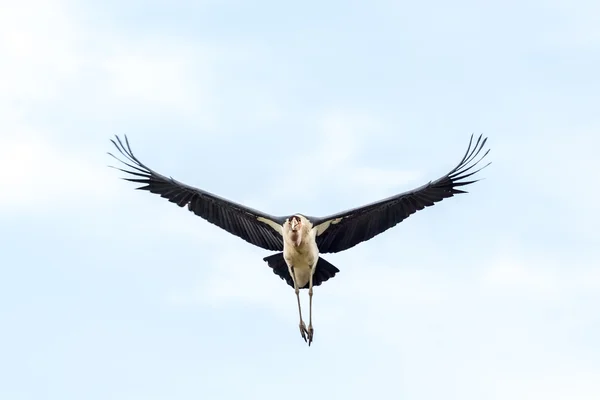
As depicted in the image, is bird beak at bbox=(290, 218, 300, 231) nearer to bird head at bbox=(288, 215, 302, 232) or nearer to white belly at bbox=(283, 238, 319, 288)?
bird head at bbox=(288, 215, 302, 232)

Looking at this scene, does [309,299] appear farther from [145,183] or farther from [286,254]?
[145,183]

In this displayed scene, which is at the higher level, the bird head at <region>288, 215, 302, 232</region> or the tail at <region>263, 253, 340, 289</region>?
the bird head at <region>288, 215, 302, 232</region>

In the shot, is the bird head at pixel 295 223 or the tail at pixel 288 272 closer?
the bird head at pixel 295 223

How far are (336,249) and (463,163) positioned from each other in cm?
326

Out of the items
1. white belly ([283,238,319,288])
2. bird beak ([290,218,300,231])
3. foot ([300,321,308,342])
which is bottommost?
foot ([300,321,308,342])

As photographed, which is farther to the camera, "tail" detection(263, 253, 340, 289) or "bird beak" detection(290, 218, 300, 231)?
"tail" detection(263, 253, 340, 289)

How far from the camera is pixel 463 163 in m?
40.2

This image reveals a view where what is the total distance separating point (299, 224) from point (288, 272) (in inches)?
47.4

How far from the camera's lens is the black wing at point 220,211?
41.5 m

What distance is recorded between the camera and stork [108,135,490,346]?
4084 cm

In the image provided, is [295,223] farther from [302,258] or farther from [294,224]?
[302,258]

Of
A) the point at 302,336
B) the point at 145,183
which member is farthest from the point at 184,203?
the point at 302,336

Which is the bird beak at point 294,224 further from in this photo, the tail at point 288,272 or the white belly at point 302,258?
the tail at point 288,272

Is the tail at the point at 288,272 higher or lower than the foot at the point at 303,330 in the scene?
higher
